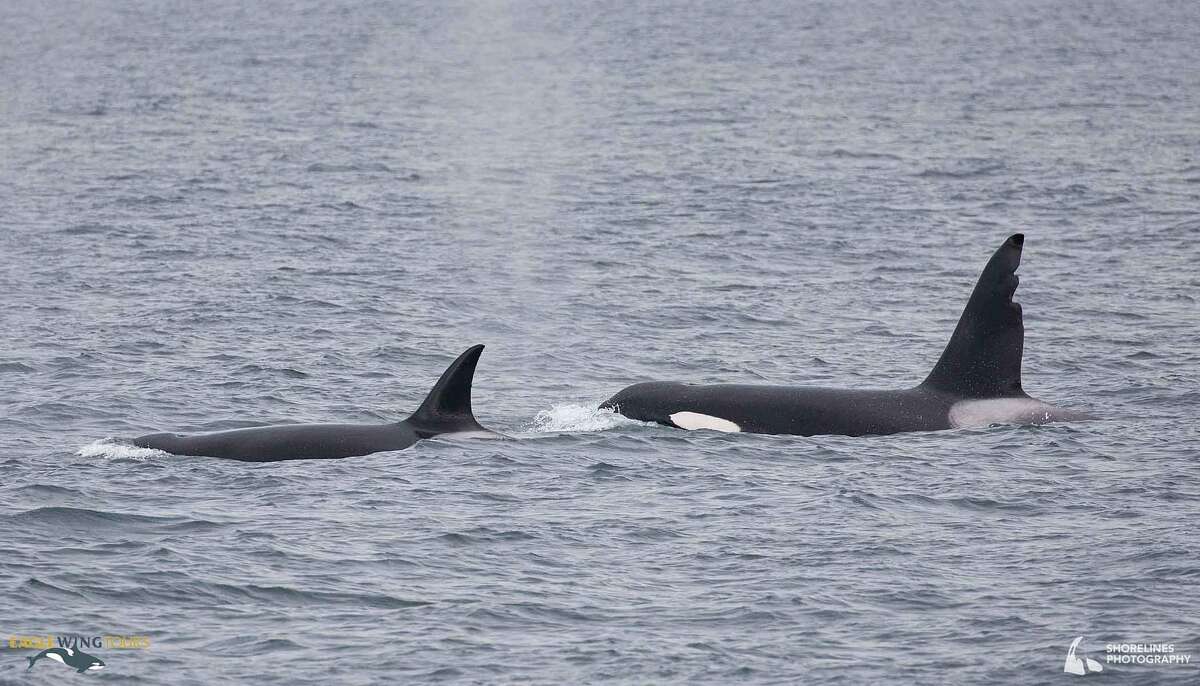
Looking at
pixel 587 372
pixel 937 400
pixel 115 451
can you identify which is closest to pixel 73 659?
pixel 115 451

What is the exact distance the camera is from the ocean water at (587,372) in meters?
14.6

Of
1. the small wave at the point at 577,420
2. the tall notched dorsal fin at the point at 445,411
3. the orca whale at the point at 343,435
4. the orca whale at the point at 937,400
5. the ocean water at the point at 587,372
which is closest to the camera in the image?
the ocean water at the point at 587,372

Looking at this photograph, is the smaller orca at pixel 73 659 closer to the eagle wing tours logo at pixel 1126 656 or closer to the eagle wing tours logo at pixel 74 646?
the eagle wing tours logo at pixel 74 646

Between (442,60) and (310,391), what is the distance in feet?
213

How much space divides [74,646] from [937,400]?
11.3 m

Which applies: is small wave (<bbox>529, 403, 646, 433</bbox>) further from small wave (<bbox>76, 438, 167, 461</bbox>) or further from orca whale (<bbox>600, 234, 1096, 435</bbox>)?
small wave (<bbox>76, 438, 167, 461</bbox>)

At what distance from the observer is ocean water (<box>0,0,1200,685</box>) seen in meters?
14.6

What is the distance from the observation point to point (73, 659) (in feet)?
44.9

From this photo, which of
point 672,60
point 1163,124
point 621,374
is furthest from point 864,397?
point 672,60

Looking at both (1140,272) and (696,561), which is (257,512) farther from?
(1140,272)

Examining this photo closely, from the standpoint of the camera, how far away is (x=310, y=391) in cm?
2420

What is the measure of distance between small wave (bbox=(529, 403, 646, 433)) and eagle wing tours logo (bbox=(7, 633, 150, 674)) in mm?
8439

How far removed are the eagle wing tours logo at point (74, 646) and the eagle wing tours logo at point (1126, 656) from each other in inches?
278

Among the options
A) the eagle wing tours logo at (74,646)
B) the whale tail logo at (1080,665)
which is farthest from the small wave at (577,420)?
the whale tail logo at (1080,665)
